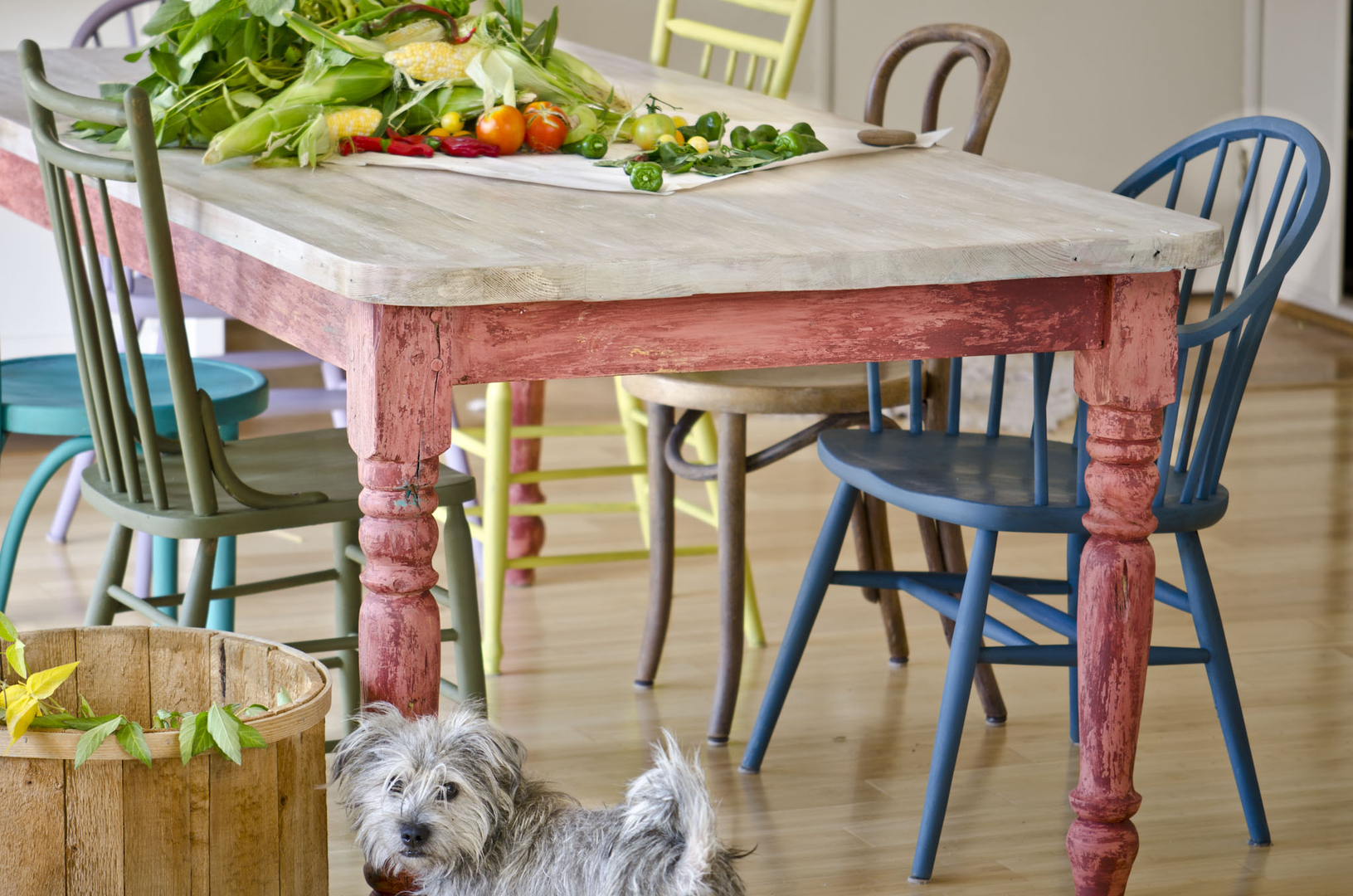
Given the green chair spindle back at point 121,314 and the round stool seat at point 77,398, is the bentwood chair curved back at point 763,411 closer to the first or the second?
the round stool seat at point 77,398

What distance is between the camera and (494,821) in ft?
5.18

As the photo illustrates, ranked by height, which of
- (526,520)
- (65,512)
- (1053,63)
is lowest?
(65,512)

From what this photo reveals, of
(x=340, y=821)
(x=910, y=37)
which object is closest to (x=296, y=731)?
(x=340, y=821)

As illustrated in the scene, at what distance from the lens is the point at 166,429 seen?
235 centimetres

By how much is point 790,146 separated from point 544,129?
30cm

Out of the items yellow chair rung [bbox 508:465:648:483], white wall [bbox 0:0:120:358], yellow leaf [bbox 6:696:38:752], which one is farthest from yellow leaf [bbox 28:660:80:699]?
white wall [bbox 0:0:120:358]

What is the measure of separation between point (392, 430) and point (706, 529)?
208cm

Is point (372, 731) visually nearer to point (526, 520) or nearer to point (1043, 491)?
point (1043, 491)

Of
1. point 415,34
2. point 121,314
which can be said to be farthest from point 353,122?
point 121,314

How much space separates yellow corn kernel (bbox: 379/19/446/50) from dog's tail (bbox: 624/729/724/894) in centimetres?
113

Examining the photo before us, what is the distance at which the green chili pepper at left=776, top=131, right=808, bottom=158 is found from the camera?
2037 millimetres

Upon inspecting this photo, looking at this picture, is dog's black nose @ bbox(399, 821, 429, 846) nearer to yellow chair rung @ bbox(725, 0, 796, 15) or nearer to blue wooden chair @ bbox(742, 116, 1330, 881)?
blue wooden chair @ bbox(742, 116, 1330, 881)

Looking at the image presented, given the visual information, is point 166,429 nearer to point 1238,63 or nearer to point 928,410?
point 928,410

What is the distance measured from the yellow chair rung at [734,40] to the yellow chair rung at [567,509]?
791mm
